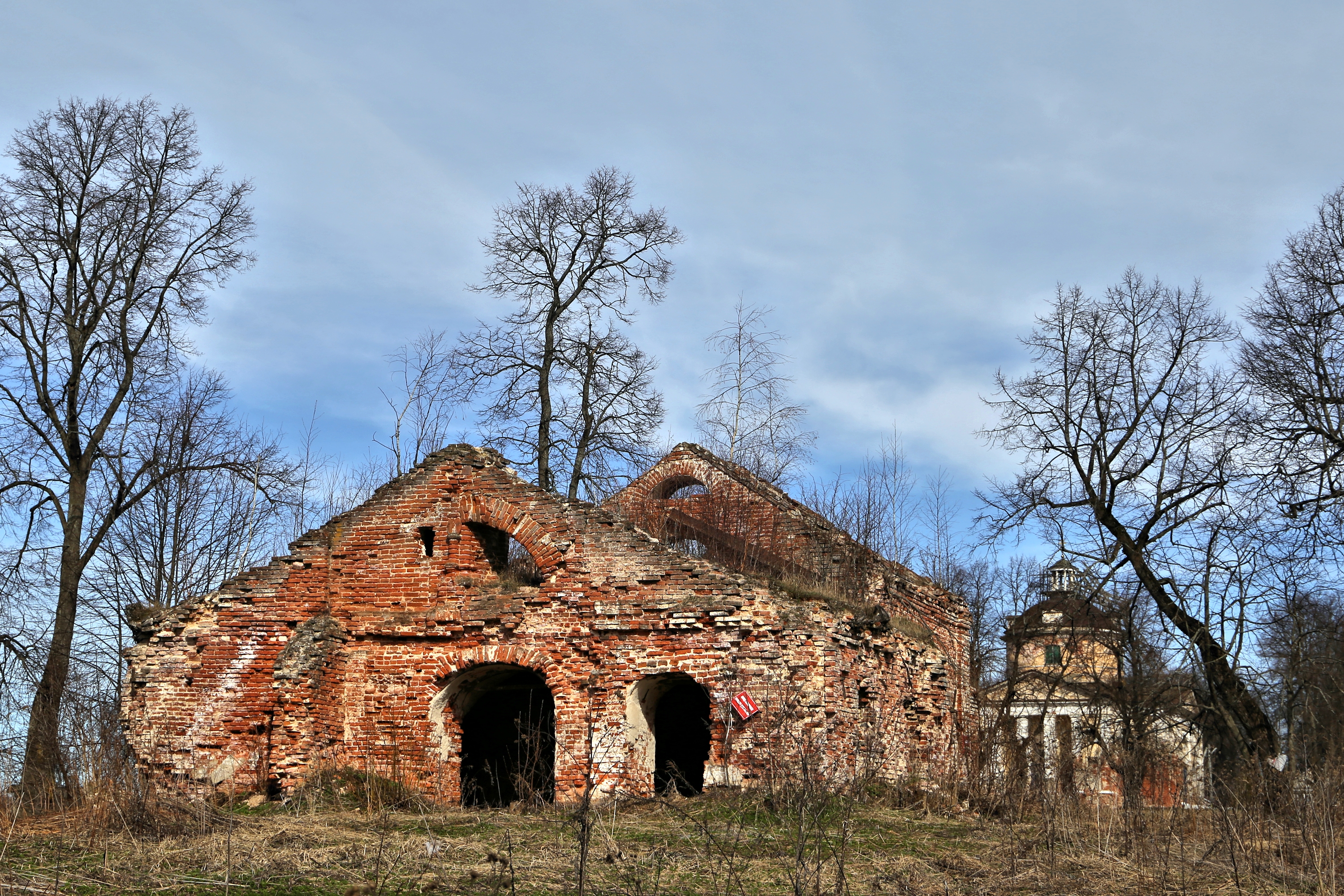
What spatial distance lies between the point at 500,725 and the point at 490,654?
336cm

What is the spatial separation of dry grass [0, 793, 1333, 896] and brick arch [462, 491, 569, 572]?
147 inches

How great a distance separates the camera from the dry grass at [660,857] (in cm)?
732

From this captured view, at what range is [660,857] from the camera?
26.1ft

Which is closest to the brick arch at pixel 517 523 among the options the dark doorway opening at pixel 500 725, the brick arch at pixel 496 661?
the brick arch at pixel 496 661

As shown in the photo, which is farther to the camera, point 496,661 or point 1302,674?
point 1302,674

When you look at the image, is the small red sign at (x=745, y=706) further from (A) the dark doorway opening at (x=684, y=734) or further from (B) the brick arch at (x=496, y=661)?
(A) the dark doorway opening at (x=684, y=734)

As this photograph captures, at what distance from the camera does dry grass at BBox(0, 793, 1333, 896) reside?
7316mm

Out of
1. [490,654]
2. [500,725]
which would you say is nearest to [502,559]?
[490,654]

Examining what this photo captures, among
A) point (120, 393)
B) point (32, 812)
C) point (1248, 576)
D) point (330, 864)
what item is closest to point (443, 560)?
point (32, 812)

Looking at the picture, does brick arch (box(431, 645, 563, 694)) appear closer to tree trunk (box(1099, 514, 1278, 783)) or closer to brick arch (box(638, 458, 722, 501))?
brick arch (box(638, 458, 722, 501))

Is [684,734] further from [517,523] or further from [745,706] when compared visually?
[517,523]

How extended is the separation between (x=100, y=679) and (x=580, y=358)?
10434 millimetres

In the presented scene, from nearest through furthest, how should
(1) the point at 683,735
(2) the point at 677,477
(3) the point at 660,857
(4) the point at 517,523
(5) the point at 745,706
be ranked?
1. (3) the point at 660,857
2. (5) the point at 745,706
3. (4) the point at 517,523
4. (1) the point at 683,735
5. (2) the point at 677,477

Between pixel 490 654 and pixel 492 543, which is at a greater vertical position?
pixel 492 543
